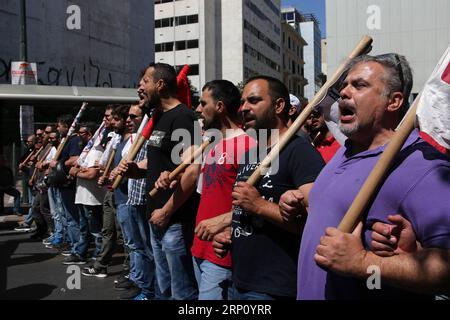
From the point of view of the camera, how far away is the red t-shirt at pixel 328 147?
13.9 ft

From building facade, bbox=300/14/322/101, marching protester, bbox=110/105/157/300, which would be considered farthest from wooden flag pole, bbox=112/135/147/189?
building facade, bbox=300/14/322/101

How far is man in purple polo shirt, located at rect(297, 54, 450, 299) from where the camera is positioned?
175 cm

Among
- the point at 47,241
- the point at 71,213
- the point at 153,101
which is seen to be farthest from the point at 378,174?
the point at 47,241

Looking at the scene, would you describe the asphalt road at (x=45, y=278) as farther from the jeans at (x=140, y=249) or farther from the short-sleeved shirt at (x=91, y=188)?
the short-sleeved shirt at (x=91, y=188)

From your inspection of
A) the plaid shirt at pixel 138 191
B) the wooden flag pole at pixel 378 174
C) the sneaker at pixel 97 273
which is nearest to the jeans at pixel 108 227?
the sneaker at pixel 97 273

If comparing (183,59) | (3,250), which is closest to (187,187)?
(3,250)

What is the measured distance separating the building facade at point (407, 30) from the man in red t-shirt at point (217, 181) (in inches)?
423

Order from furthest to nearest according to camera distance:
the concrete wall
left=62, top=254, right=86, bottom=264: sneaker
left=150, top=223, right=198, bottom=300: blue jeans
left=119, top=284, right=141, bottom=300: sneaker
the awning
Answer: the concrete wall, the awning, left=62, top=254, right=86, bottom=264: sneaker, left=119, top=284, right=141, bottom=300: sneaker, left=150, top=223, right=198, bottom=300: blue jeans

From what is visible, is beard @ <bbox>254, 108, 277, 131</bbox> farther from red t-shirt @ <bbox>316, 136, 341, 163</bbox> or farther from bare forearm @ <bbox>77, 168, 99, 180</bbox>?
bare forearm @ <bbox>77, 168, 99, 180</bbox>

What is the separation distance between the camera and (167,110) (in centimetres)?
438

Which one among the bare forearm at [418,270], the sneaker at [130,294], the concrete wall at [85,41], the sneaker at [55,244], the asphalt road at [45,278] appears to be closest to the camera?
the bare forearm at [418,270]

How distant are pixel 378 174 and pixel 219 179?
1.66 meters

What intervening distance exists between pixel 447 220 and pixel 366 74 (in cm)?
72

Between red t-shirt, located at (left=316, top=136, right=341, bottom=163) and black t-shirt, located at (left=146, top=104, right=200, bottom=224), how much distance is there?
102cm
